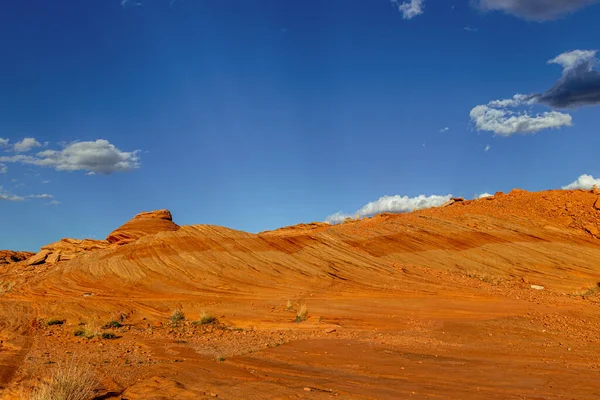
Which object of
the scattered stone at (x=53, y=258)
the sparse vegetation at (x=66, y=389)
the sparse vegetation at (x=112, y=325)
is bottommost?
the sparse vegetation at (x=66, y=389)

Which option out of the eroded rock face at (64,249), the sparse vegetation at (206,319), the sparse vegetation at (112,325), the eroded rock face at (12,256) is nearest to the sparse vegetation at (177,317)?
the sparse vegetation at (206,319)

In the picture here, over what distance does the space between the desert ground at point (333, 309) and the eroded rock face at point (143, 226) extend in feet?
0.61

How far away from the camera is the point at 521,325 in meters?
15.8

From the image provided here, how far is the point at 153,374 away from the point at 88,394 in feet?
7.21

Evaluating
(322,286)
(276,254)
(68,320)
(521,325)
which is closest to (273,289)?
(322,286)

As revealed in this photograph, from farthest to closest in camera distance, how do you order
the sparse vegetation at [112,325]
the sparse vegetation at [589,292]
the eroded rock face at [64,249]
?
the eroded rock face at [64,249], the sparse vegetation at [589,292], the sparse vegetation at [112,325]

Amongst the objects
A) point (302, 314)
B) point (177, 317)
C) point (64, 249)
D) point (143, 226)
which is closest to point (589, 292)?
point (302, 314)

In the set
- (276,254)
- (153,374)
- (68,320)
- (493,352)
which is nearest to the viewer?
(153,374)

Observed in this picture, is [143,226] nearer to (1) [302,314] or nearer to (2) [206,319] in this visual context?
(2) [206,319]

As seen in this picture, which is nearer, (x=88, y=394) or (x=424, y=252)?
(x=88, y=394)

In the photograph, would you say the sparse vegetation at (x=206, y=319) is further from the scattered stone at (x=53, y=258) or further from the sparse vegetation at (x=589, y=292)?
the scattered stone at (x=53, y=258)

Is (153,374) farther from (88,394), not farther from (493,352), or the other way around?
(493,352)

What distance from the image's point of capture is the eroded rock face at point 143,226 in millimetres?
38094

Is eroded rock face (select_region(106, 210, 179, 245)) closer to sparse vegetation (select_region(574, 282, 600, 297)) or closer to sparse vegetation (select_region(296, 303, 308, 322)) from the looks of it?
sparse vegetation (select_region(296, 303, 308, 322))
